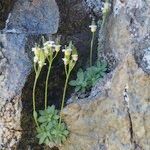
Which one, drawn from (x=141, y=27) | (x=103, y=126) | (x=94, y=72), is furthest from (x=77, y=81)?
(x=141, y=27)

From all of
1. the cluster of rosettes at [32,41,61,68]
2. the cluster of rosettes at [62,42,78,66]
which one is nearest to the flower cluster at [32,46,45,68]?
the cluster of rosettes at [32,41,61,68]

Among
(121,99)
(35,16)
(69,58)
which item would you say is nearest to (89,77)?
(69,58)

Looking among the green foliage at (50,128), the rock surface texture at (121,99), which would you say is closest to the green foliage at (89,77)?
the rock surface texture at (121,99)

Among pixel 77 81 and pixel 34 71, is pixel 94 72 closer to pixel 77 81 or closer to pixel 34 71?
pixel 77 81

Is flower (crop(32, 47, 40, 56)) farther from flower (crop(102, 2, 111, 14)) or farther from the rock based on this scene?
flower (crop(102, 2, 111, 14))

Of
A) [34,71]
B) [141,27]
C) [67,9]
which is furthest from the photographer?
[67,9]

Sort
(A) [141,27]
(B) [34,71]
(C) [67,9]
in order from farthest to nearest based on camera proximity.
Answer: (C) [67,9]
(B) [34,71]
(A) [141,27]
